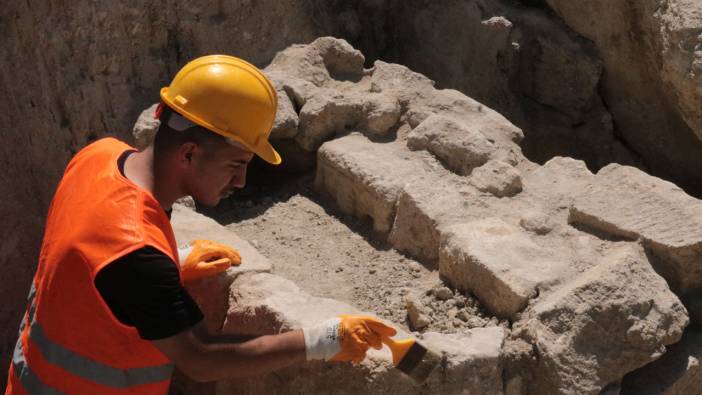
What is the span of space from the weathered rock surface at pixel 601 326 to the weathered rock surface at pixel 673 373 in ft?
0.57

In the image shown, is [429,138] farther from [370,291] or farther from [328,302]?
[328,302]

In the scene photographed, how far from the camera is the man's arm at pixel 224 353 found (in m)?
2.49

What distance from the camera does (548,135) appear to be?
19.6ft

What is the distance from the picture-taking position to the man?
96.5 inches

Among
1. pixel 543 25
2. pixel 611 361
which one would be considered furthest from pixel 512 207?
pixel 543 25

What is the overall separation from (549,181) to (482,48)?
74.8 inches

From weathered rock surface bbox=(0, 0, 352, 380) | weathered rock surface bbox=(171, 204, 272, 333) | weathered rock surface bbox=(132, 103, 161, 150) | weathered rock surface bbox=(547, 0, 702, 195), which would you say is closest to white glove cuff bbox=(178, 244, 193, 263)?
weathered rock surface bbox=(171, 204, 272, 333)

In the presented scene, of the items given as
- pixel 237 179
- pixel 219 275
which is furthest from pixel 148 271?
pixel 219 275

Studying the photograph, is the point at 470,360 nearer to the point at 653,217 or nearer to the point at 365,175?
the point at 653,217

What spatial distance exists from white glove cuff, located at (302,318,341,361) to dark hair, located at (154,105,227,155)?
64 centimetres

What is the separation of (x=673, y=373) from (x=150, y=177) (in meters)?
2.20

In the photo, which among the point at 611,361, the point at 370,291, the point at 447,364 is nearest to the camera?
the point at 447,364

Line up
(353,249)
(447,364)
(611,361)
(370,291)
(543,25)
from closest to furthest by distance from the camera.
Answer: (447,364) → (611,361) → (370,291) → (353,249) → (543,25)

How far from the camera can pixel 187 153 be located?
2.70 metres
